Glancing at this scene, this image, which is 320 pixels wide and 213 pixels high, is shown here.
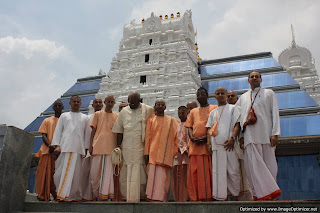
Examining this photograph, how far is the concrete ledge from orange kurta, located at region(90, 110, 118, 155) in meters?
1.19

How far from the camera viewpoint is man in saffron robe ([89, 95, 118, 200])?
572 cm

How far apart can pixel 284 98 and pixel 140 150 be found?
1750cm

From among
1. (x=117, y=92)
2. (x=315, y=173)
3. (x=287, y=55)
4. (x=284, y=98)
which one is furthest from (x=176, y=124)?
(x=287, y=55)

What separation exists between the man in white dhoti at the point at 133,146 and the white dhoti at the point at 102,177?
0.27 m

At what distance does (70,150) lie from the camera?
585 cm

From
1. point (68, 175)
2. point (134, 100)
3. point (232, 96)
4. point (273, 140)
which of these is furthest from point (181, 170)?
point (68, 175)

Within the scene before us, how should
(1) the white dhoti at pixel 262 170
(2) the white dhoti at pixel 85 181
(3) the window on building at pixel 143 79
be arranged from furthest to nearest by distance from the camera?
(3) the window on building at pixel 143 79
(2) the white dhoti at pixel 85 181
(1) the white dhoti at pixel 262 170

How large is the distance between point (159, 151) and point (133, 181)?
681mm

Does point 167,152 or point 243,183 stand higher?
point 167,152

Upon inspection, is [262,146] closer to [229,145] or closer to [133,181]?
[229,145]

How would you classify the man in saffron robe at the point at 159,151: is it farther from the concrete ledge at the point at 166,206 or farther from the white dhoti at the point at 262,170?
the white dhoti at the point at 262,170

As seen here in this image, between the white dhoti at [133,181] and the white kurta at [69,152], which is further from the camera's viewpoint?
the white kurta at [69,152]

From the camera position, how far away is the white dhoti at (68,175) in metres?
5.49

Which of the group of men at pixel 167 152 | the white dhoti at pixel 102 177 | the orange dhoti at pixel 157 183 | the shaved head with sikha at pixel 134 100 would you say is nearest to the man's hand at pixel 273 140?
the group of men at pixel 167 152
